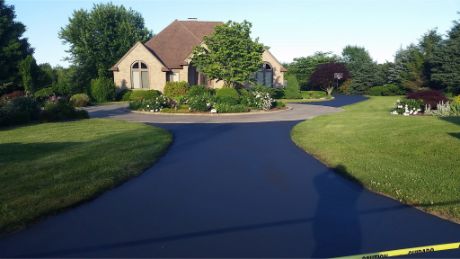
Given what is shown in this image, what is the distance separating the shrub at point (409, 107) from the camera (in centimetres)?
1967

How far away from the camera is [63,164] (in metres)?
9.14

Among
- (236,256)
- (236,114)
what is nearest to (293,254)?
(236,256)

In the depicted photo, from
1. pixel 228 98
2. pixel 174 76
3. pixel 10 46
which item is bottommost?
pixel 228 98

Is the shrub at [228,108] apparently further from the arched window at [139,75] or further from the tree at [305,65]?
the tree at [305,65]

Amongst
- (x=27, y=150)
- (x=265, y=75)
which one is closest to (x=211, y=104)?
(x=27, y=150)

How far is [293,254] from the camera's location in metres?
4.52

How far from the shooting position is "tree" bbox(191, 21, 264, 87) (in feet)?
102

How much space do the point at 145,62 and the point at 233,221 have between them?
33899 mm

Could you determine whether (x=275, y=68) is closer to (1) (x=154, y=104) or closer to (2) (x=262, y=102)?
(2) (x=262, y=102)

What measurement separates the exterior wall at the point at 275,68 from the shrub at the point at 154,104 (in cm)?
1946

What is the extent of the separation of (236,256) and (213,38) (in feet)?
96.9

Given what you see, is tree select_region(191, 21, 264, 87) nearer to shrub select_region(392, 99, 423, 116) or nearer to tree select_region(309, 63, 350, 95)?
shrub select_region(392, 99, 423, 116)

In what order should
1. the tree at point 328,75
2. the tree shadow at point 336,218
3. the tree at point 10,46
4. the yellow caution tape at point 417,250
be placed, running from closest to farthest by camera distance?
the yellow caution tape at point 417,250 < the tree shadow at point 336,218 < the tree at point 10,46 < the tree at point 328,75

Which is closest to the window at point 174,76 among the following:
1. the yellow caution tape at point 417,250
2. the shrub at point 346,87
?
the shrub at point 346,87
